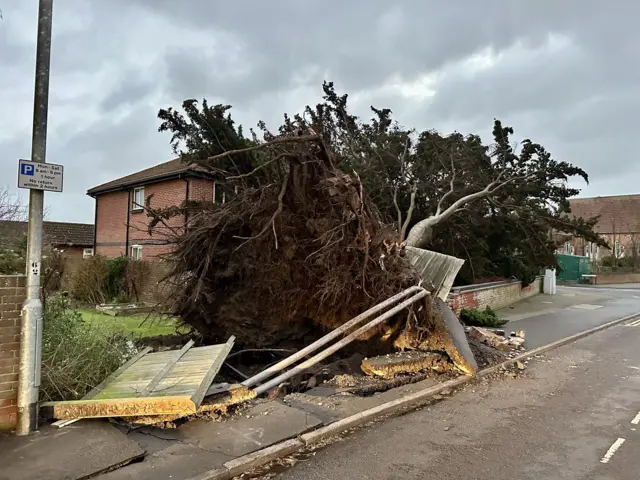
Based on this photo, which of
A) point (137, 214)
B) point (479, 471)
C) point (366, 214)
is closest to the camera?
point (479, 471)

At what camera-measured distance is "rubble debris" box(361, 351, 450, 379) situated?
25.9ft

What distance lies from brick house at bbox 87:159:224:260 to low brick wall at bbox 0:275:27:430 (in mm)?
13858

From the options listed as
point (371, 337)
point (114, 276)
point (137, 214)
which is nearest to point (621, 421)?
point (371, 337)

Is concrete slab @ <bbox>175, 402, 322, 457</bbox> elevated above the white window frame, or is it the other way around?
the white window frame

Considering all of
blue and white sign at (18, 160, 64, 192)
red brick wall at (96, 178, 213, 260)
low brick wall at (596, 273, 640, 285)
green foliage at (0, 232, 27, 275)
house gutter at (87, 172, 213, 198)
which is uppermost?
house gutter at (87, 172, 213, 198)

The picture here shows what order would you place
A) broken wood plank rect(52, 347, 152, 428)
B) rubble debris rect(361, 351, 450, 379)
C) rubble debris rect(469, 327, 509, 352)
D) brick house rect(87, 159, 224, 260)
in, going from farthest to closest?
brick house rect(87, 159, 224, 260), rubble debris rect(469, 327, 509, 352), rubble debris rect(361, 351, 450, 379), broken wood plank rect(52, 347, 152, 428)

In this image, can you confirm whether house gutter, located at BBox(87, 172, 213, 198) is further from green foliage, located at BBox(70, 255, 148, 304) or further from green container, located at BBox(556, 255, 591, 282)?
green container, located at BBox(556, 255, 591, 282)

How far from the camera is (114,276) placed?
61.1ft

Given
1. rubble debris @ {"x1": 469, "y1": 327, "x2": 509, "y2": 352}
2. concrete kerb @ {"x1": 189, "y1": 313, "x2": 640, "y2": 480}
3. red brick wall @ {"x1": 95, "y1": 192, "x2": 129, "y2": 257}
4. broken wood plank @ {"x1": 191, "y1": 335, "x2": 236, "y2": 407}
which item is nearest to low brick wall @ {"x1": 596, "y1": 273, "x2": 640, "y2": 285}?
rubble debris @ {"x1": 469, "y1": 327, "x2": 509, "y2": 352}

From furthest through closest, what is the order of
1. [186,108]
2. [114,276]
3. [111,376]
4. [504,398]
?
[114,276] → [186,108] → [504,398] → [111,376]

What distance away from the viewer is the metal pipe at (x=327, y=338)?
672 cm

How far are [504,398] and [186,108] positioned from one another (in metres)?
11.4

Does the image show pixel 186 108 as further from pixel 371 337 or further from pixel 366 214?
pixel 371 337

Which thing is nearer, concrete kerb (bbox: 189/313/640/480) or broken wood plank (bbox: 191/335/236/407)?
concrete kerb (bbox: 189/313/640/480)
